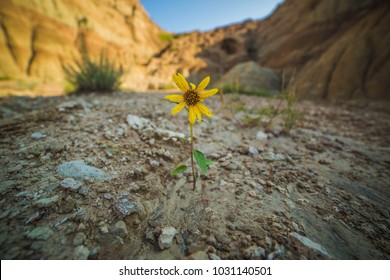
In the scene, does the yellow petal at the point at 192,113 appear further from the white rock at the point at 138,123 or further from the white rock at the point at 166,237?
the white rock at the point at 138,123

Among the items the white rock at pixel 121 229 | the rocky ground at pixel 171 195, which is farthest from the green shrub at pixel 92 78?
the white rock at pixel 121 229

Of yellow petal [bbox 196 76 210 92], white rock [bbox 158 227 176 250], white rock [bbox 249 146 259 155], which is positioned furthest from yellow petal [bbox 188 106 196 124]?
white rock [bbox 249 146 259 155]

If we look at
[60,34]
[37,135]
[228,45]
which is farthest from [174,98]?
[228,45]

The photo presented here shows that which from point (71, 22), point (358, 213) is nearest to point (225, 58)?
point (71, 22)

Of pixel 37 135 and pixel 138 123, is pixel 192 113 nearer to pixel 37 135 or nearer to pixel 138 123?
pixel 138 123
